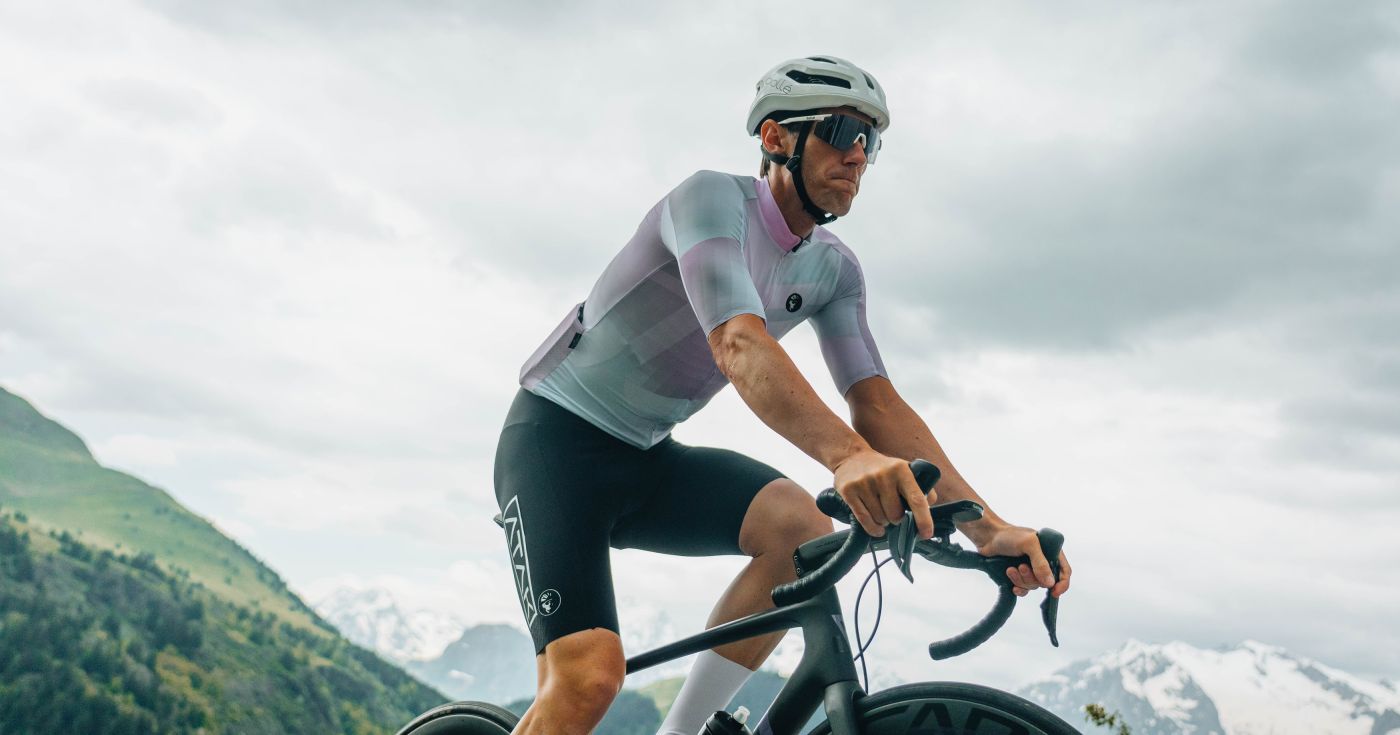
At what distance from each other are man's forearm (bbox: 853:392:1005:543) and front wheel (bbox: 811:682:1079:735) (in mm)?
876

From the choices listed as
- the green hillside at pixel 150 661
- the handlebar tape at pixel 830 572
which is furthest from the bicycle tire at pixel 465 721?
the green hillside at pixel 150 661

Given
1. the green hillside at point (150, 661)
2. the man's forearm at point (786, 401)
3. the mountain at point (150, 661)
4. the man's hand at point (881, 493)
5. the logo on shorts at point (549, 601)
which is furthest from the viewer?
the mountain at point (150, 661)

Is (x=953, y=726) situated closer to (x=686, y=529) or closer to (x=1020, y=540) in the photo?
(x=1020, y=540)

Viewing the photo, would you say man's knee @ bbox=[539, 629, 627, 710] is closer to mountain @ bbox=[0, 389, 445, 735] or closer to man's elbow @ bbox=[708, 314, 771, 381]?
man's elbow @ bbox=[708, 314, 771, 381]

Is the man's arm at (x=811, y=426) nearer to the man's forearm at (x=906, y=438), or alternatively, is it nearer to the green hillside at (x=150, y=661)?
the man's forearm at (x=906, y=438)

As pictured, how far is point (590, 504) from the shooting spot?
12.5 ft

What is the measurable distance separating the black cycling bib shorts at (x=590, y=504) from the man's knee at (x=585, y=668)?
0.04m

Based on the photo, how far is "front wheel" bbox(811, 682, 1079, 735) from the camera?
2599 mm

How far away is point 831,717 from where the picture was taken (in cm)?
288

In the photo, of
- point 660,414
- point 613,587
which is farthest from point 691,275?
point 613,587

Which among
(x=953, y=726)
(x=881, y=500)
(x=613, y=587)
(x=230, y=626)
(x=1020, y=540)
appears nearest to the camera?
(x=881, y=500)

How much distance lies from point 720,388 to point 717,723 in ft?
4.41

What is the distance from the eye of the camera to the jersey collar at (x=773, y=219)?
379 cm

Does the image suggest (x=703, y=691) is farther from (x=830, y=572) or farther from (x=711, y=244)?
(x=711, y=244)
